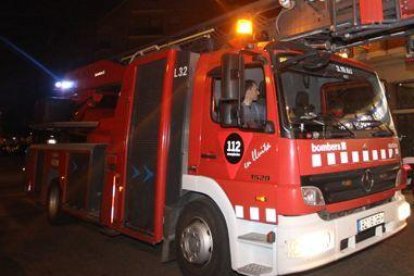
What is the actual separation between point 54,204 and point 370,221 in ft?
20.2

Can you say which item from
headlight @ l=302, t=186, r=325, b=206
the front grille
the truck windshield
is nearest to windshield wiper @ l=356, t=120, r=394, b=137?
the truck windshield

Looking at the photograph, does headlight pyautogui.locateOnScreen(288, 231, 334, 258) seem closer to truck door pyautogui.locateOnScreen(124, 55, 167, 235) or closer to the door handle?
the door handle

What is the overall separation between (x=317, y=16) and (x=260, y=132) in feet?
4.33

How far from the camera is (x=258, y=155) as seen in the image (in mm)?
4297

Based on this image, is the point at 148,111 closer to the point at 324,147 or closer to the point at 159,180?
the point at 159,180

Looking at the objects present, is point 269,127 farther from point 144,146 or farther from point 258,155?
point 144,146

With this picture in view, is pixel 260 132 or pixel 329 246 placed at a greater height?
pixel 260 132

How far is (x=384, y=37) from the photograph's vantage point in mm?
4316

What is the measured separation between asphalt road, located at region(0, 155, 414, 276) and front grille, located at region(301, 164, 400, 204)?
0.98 metres

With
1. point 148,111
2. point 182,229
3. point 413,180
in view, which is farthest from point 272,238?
point 413,180

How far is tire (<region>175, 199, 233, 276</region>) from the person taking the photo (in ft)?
14.7

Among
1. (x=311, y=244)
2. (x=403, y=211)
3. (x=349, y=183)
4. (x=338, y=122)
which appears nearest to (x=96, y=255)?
(x=311, y=244)

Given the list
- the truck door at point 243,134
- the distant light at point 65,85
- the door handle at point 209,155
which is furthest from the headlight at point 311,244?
the distant light at point 65,85

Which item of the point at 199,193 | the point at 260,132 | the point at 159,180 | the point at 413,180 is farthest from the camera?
the point at 413,180
